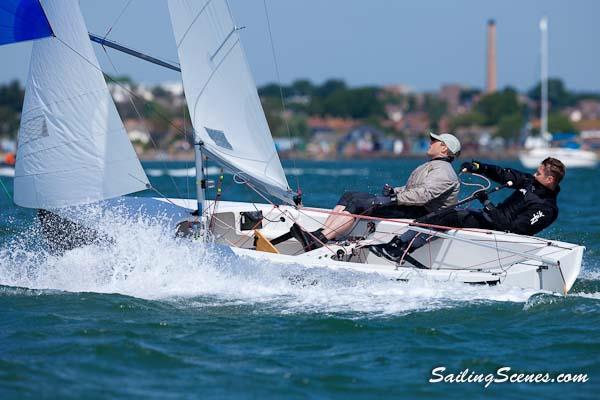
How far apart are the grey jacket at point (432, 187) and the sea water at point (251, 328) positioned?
1012 millimetres

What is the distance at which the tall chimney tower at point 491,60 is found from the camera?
313ft

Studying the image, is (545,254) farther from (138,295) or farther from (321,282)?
(138,295)

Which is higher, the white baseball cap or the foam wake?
the white baseball cap

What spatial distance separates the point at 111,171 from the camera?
26.5 feet

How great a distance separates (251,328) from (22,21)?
3.18 metres

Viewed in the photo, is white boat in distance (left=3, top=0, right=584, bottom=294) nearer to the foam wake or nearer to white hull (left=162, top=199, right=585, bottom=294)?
white hull (left=162, top=199, right=585, bottom=294)

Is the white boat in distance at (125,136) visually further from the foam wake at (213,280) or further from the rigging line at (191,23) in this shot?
the foam wake at (213,280)

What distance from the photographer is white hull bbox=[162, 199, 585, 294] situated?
7.54 meters

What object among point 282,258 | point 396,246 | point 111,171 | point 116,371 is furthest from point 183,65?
point 116,371

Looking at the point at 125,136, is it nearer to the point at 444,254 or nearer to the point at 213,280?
the point at 213,280

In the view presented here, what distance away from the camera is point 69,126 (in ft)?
26.4

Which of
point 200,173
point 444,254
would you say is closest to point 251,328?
point 200,173

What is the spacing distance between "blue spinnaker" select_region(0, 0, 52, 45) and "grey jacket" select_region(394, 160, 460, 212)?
3.18 meters

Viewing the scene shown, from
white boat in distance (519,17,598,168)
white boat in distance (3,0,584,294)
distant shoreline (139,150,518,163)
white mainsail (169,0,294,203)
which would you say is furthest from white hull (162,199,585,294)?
distant shoreline (139,150,518,163)
